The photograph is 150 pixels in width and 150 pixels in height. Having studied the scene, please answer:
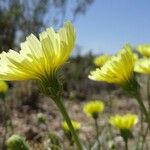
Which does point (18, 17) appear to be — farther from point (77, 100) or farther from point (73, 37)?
point (73, 37)

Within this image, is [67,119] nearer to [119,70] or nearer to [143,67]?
[119,70]

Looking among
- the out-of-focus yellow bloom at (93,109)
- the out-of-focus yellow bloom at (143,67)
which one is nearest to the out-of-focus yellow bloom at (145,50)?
the out-of-focus yellow bloom at (93,109)

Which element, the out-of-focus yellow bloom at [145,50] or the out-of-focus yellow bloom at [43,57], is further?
the out-of-focus yellow bloom at [145,50]

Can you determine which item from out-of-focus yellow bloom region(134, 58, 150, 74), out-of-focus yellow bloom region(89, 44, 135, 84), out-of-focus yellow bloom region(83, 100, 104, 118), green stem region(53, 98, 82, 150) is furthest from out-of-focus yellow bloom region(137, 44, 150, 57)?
green stem region(53, 98, 82, 150)

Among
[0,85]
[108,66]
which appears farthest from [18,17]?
[108,66]

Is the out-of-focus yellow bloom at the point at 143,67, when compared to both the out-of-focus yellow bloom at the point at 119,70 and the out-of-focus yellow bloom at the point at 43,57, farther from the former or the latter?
the out-of-focus yellow bloom at the point at 43,57

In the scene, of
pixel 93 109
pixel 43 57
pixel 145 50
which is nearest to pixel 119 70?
pixel 43 57

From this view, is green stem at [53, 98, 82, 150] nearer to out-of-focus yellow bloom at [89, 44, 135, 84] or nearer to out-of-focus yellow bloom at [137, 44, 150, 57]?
out-of-focus yellow bloom at [89, 44, 135, 84]
